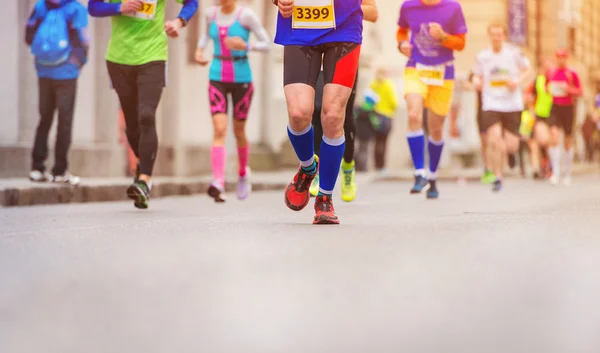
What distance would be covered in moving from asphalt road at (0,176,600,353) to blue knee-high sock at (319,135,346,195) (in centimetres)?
25

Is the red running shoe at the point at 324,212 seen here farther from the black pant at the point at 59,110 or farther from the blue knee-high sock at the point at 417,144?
the black pant at the point at 59,110

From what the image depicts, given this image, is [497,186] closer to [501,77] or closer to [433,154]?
[501,77]

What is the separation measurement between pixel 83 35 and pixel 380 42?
16.0m

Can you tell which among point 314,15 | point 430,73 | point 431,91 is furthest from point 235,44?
point 314,15

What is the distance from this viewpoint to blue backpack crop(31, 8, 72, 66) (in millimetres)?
12125

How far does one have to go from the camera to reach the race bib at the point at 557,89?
19.6m

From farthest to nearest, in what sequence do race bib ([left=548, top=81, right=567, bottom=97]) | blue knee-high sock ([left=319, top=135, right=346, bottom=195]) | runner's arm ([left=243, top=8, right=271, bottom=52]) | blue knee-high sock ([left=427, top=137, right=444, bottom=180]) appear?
race bib ([left=548, top=81, right=567, bottom=97]), blue knee-high sock ([left=427, top=137, right=444, bottom=180]), runner's arm ([left=243, top=8, right=271, bottom=52]), blue knee-high sock ([left=319, top=135, right=346, bottom=195])

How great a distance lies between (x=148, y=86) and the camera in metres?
9.48

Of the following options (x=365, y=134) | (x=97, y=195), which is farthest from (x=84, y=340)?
(x=365, y=134)

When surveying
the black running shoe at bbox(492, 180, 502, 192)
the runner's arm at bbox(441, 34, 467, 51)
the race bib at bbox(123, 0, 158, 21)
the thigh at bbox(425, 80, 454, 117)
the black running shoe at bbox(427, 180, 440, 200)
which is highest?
the race bib at bbox(123, 0, 158, 21)

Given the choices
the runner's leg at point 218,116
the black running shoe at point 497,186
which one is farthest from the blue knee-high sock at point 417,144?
the black running shoe at point 497,186

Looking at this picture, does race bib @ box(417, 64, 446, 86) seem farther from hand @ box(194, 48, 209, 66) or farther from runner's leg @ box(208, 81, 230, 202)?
hand @ box(194, 48, 209, 66)

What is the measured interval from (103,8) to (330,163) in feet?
9.10

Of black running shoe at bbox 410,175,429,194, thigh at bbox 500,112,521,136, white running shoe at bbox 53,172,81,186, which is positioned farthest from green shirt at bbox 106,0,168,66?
thigh at bbox 500,112,521,136
